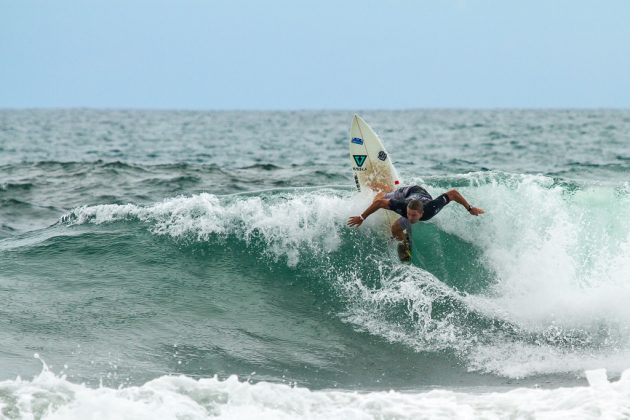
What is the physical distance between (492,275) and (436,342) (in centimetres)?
171

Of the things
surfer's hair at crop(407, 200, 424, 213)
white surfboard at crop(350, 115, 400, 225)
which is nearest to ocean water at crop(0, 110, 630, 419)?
white surfboard at crop(350, 115, 400, 225)

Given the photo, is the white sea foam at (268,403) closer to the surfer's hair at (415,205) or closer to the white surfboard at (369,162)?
the surfer's hair at (415,205)

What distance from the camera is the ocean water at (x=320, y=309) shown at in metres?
5.39

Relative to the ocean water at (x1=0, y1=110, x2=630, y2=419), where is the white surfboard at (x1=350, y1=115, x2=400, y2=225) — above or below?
above

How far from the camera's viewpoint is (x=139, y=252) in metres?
9.60

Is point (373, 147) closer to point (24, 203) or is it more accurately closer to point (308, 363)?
point (308, 363)

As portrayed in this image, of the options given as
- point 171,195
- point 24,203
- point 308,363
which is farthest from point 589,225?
point 24,203

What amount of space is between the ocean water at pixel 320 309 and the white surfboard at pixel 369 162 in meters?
0.41

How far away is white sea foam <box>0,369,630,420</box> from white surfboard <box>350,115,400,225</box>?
471 cm

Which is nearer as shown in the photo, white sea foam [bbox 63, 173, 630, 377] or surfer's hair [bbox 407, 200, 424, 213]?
white sea foam [bbox 63, 173, 630, 377]

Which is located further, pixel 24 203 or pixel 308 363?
pixel 24 203

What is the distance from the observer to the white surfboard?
10.0m

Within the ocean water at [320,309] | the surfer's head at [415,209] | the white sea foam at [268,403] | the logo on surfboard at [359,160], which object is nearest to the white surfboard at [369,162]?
the logo on surfboard at [359,160]

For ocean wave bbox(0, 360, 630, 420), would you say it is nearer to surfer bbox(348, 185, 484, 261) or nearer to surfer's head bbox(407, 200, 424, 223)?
surfer's head bbox(407, 200, 424, 223)
